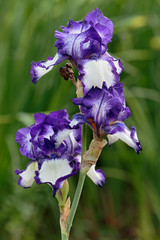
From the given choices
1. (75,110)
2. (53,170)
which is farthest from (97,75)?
(75,110)

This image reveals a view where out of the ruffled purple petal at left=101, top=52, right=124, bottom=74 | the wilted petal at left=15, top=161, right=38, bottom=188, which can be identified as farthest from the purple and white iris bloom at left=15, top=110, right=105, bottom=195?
the ruffled purple petal at left=101, top=52, right=124, bottom=74

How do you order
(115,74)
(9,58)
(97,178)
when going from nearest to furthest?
1. (115,74)
2. (97,178)
3. (9,58)

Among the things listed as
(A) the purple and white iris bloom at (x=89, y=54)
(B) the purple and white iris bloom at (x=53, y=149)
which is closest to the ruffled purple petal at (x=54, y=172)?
(B) the purple and white iris bloom at (x=53, y=149)

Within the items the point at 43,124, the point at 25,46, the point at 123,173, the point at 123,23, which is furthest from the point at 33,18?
the point at 43,124

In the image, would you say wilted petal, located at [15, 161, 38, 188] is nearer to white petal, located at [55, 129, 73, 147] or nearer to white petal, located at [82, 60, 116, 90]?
white petal, located at [55, 129, 73, 147]

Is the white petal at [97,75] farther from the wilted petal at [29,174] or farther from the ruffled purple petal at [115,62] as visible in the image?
the wilted petal at [29,174]

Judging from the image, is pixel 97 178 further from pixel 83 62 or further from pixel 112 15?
pixel 112 15

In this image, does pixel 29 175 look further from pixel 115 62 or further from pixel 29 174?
pixel 115 62
